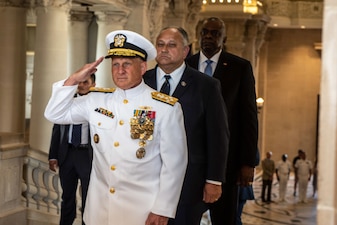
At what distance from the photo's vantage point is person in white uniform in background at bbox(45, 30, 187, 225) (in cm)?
545

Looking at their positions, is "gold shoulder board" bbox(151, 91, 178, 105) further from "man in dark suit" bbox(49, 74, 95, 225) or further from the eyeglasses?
"man in dark suit" bbox(49, 74, 95, 225)

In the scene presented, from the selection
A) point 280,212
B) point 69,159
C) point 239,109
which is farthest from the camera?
point 280,212

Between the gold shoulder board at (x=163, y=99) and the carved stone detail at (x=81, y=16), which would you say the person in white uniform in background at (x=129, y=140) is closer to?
the gold shoulder board at (x=163, y=99)

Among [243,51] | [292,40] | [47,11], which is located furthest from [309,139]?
[47,11]

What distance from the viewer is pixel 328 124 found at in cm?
373

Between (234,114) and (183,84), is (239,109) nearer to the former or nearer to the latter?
(234,114)

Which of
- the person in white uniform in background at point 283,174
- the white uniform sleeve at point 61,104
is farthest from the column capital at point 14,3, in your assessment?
the white uniform sleeve at point 61,104

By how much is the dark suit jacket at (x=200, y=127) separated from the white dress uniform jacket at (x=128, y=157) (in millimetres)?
922

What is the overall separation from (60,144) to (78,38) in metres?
10.9

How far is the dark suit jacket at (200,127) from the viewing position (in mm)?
6477

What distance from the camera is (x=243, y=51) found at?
2988cm

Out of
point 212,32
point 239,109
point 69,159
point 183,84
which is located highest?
point 212,32

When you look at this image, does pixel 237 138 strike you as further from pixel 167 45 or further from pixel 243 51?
pixel 243 51

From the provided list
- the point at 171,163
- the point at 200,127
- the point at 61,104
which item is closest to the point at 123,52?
the point at 61,104
